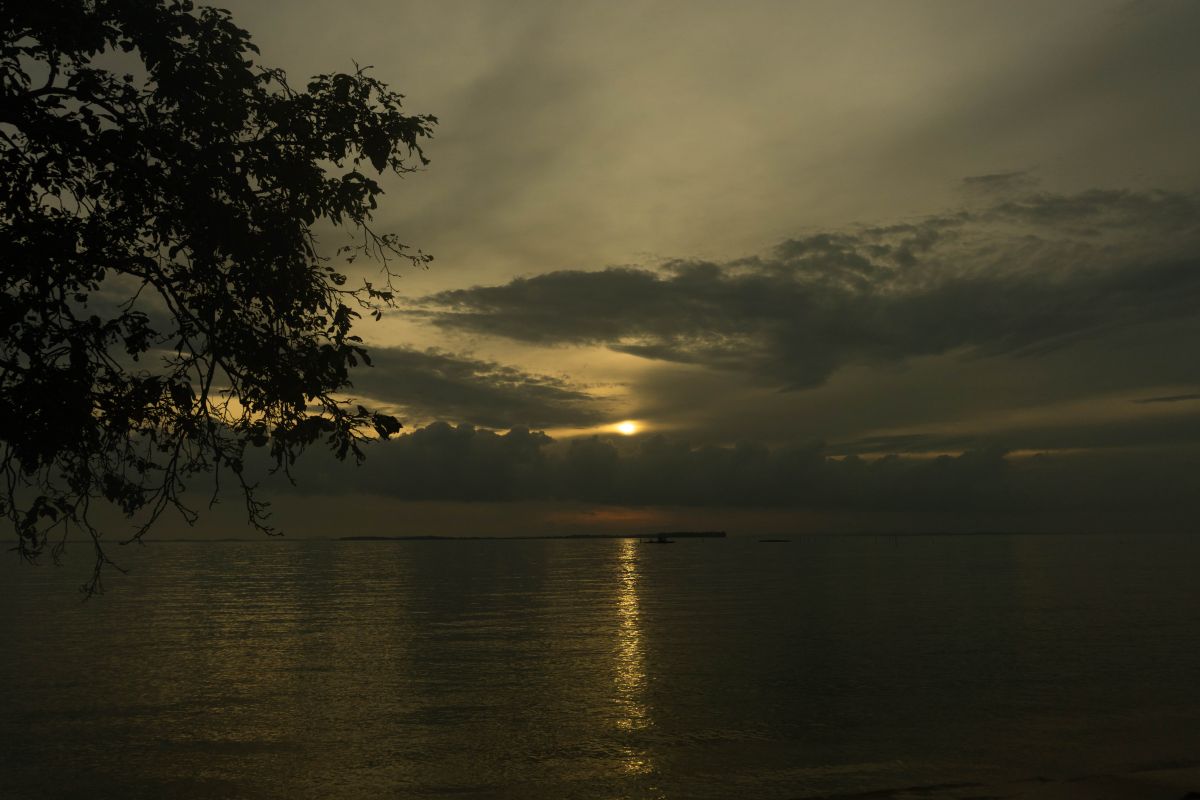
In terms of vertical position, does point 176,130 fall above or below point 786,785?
above

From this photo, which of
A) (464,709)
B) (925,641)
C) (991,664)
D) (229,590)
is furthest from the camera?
(229,590)

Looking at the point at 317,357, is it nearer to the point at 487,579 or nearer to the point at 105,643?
the point at 105,643

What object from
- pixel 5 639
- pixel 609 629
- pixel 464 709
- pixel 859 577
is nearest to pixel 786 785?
pixel 464 709

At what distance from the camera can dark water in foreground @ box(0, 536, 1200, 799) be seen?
889 inches

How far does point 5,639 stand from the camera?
53.0 m

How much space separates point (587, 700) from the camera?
32.7 meters

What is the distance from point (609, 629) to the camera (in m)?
57.2

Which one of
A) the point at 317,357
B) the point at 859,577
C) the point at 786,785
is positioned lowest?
the point at 859,577

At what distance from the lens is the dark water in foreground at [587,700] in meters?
22.6

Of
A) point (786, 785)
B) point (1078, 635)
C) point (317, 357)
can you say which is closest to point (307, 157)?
point (317, 357)

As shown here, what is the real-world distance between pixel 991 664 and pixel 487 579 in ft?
308

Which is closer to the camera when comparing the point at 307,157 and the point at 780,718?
the point at 307,157

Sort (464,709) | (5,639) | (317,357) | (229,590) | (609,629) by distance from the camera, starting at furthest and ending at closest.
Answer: (229,590) < (609,629) < (5,639) < (464,709) < (317,357)

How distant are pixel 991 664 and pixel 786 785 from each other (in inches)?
954
